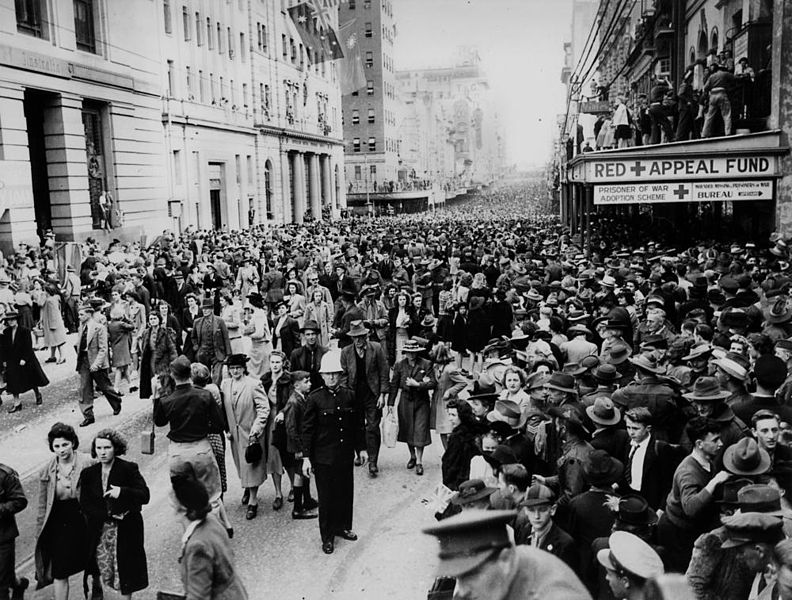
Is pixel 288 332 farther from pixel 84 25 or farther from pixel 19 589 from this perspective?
pixel 84 25

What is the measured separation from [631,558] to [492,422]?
255 centimetres

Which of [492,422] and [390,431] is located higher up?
[492,422]

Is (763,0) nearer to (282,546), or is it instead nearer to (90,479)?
(282,546)

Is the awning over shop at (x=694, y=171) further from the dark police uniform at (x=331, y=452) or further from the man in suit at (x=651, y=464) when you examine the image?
the man in suit at (x=651, y=464)

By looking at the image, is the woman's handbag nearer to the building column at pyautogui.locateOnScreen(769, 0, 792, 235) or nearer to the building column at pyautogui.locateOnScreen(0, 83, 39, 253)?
the building column at pyautogui.locateOnScreen(769, 0, 792, 235)

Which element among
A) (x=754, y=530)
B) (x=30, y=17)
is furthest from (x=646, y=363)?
(x=30, y=17)

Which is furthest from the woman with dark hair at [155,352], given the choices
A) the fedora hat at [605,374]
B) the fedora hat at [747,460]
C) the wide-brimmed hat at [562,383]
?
the fedora hat at [747,460]

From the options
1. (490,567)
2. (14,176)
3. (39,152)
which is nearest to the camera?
(490,567)

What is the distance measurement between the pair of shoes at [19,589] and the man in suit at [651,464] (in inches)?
186

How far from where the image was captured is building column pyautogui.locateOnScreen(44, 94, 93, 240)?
27328mm

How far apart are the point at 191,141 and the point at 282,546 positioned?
36.4 meters

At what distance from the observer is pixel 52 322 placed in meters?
14.5

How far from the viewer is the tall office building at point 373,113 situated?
9906 centimetres

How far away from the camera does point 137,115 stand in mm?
32312
